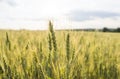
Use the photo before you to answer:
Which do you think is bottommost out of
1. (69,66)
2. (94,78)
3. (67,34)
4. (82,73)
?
(94,78)

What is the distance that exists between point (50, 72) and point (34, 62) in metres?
0.14

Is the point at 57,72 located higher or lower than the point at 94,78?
higher

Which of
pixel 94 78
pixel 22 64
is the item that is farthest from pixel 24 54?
pixel 94 78

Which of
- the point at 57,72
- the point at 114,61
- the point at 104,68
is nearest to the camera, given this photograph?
the point at 57,72

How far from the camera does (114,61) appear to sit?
7.42ft

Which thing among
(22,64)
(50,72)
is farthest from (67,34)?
(22,64)

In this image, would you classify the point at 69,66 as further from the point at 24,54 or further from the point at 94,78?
the point at 94,78

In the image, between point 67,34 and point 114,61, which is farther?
point 114,61

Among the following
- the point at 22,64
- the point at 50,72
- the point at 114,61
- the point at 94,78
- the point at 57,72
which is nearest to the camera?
the point at 57,72

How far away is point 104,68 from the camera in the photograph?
2016mm

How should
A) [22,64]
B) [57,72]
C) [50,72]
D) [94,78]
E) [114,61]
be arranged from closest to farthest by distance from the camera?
[57,72] → [50,72] → [22,64] → [94,78] → [114,61]

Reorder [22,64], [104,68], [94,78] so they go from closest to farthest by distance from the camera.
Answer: [22,64]
[94,78]
[104,68]

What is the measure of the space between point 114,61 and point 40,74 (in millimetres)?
1108

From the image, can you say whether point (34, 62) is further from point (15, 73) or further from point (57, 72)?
point (57, 72)
